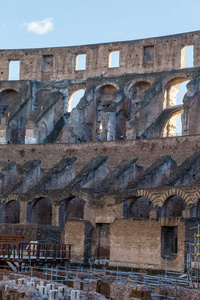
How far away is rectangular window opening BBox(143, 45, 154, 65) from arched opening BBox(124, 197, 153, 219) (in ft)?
50.0

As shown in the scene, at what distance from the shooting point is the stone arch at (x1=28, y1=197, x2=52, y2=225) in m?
33.3

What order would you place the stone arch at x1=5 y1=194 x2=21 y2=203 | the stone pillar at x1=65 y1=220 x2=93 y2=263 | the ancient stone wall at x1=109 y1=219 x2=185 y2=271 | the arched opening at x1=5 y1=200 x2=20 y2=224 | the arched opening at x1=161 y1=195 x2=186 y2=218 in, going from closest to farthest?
1. the ancient stone wall at x1=109 y1=219 x2=185 y2=271
2. the stone pillar at x1=65 y1=220 x2=93 y2=263
3. the arched opening at x1=161 y1=195 x2=186 y2=218
4. the stone arch at x1=5 y1=194 x2=21 y2=203
5. the arched opening at x1=5 y1=200 x2=20 y2=224

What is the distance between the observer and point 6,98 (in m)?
48.0

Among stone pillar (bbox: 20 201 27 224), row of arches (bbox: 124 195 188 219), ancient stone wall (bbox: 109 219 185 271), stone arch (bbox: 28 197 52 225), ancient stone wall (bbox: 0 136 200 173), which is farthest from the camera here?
ancient stone wall (bbox: 0 136 200 173)

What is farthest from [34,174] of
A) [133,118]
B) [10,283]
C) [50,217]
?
[10,283]

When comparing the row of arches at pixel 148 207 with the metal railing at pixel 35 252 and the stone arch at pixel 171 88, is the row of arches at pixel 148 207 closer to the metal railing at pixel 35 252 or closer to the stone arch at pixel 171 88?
the metal railing at pixel 35 252

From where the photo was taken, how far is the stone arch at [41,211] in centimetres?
3331

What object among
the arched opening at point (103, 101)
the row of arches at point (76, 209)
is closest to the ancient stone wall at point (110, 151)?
the row of arches at point (76, 209)

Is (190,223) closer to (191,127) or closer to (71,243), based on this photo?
(71,243)

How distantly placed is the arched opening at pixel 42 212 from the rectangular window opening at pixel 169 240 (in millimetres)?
10301

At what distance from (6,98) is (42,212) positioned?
53.6 ft

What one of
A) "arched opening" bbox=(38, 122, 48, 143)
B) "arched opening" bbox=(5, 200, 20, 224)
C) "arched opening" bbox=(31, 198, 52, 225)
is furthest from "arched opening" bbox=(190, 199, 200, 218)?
"arched opening" bbox=(38, 122, 48, 143)

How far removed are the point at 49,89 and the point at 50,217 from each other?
14.7m

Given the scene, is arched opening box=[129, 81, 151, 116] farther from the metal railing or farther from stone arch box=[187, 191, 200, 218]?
the metal railing
